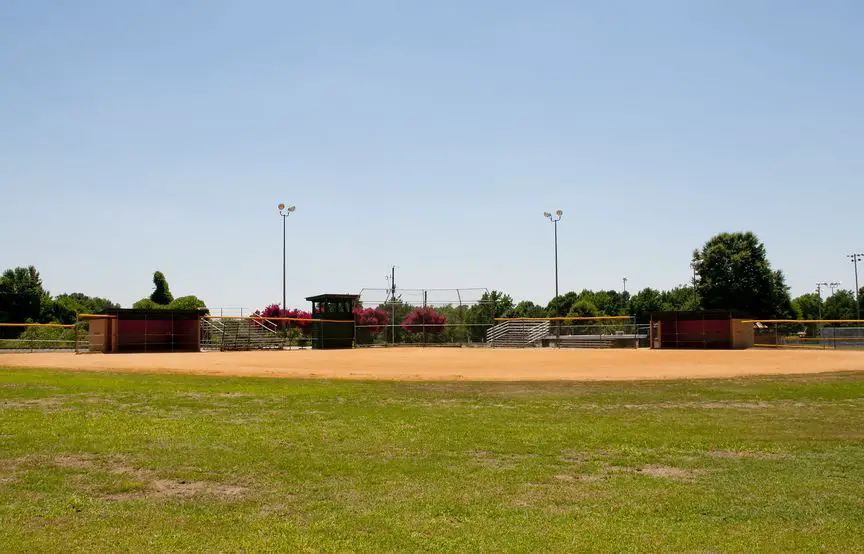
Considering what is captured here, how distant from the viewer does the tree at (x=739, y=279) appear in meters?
77.9

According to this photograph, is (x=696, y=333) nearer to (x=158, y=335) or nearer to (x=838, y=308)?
(x=158, y=335)

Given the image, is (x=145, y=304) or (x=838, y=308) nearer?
(x=145, y=304)

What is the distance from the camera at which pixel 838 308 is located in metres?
119

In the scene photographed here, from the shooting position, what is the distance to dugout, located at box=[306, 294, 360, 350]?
4338 cm

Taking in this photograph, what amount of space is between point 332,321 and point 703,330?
21.4m

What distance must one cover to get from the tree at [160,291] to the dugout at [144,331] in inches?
1047

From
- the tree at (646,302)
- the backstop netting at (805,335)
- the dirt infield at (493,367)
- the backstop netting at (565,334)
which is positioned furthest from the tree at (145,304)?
the tree at (646,302)

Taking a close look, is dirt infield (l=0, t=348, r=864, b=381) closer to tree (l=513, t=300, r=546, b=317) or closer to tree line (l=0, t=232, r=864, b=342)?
tree line (l=0, t=232, r=864, b=342)

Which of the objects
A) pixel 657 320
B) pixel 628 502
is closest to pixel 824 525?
pixel 628 502

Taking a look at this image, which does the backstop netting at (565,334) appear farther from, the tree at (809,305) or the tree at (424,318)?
the tree at (809,305)

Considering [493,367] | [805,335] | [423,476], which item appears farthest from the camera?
[805,335]

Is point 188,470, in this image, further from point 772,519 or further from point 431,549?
point 772,519

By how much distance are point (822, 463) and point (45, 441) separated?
9.06 m

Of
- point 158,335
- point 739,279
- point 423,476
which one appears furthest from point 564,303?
point 423,476
